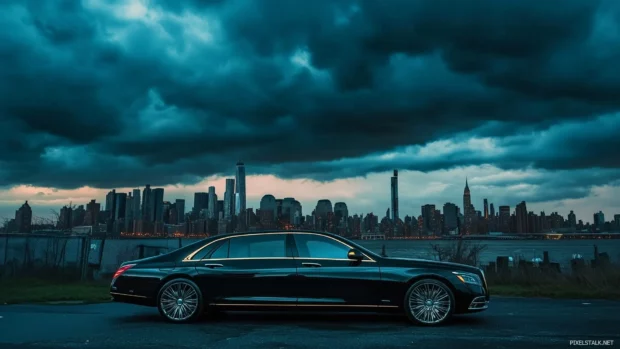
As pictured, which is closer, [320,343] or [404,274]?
[320,343]

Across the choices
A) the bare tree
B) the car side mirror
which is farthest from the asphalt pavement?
the bare tree

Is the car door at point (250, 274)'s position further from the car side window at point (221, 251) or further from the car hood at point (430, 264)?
the car hood at point (430, 264)

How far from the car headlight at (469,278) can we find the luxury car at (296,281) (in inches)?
0.6

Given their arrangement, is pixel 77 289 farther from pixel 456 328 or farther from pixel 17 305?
pixel 456 328

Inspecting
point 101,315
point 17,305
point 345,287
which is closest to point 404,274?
point 345,287

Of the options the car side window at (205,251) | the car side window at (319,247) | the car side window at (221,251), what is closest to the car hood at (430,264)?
the car side window at (319,247)

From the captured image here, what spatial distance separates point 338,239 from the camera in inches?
339

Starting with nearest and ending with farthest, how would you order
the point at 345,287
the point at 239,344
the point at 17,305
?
1. the point at 239,344
2. the point at 345,287
3. the point at 17,305

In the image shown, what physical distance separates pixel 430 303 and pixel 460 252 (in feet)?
37.5

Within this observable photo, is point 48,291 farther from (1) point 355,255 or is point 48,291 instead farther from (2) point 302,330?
(1) point 355,255

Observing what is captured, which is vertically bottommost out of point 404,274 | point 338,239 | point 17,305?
point 17,305

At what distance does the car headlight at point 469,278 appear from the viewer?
8219mm

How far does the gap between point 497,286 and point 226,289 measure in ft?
30.4

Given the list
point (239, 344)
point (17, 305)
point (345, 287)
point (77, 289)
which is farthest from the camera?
point (77, 289)
